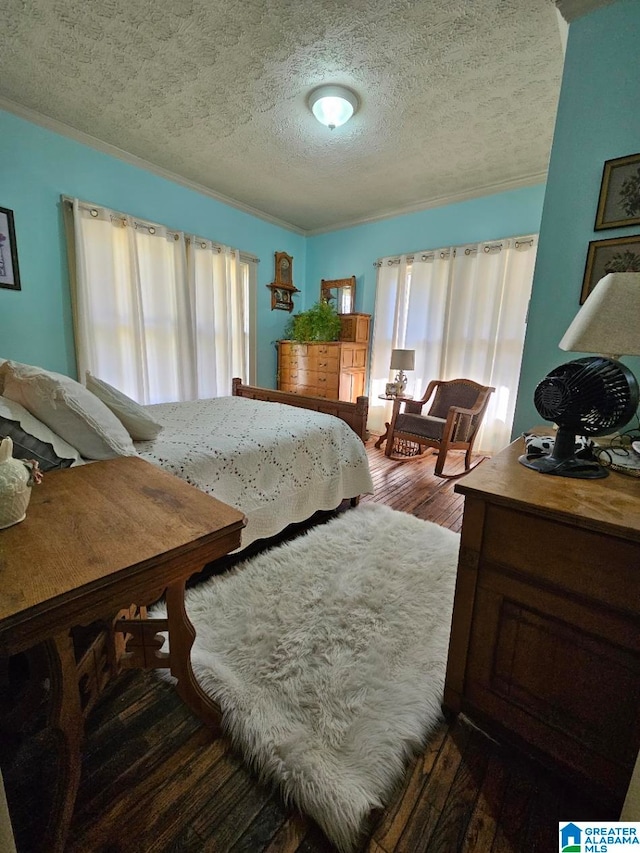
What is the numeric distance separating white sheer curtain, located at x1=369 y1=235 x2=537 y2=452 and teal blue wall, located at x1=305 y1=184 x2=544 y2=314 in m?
0.15

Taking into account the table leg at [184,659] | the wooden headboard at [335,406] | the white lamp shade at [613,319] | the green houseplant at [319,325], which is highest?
the green houseplant at [319,325]

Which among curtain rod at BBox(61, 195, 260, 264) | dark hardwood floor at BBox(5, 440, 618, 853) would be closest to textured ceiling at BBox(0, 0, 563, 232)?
curtain rod at BBox(61, 195, 260, 264)

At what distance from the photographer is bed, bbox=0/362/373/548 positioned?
1331 mm

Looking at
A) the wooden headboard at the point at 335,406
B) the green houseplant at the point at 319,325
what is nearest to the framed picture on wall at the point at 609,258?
the wooden headboard at the point at 335,406

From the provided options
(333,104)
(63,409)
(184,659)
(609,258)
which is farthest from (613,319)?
(333,104)

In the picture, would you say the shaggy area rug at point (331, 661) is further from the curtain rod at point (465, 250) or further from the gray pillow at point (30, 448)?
the curtain rod at point (465, 250)

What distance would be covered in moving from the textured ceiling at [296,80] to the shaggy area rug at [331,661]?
2.73m

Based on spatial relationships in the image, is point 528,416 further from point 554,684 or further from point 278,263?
point 278,263

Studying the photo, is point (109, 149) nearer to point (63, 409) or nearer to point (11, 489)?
point (63, 409)

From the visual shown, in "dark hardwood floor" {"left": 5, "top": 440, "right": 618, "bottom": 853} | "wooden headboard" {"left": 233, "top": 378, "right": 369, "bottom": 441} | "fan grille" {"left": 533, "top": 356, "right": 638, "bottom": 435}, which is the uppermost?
"fan grille" {"left": 533, "top": 356, "right": 638, "bottom": 435}

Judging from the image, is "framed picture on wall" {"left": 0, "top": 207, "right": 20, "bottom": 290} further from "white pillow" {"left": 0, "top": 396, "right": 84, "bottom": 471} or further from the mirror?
the mirror

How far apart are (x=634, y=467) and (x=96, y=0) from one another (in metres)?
3.00

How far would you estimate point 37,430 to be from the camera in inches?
49.3

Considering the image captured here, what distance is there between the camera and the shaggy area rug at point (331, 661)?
3.09 ft
